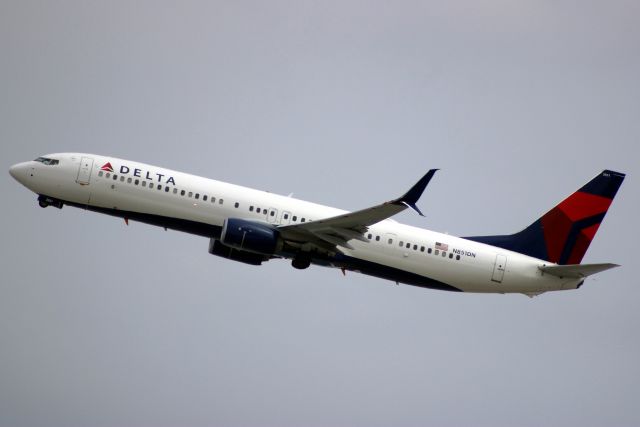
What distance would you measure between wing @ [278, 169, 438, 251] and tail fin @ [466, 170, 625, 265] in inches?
349

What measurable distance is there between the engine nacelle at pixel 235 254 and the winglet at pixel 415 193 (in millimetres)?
11957

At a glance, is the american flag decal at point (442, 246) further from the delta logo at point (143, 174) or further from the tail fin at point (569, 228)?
the delta logo at point (143, 174)

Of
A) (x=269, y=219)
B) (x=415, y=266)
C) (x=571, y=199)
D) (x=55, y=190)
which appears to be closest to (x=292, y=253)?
(x=269, y=219)

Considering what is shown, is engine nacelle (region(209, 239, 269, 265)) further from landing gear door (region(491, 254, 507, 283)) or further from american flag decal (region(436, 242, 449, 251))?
landing gear door (region(491, 254, 507, 283))

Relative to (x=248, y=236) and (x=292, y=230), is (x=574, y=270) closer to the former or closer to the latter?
(x=292, y=230)

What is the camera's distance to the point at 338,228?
179 feet

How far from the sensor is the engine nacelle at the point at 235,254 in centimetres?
5891

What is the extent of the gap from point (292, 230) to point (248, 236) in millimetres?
2554

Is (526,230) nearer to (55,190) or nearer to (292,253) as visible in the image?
(292,253)

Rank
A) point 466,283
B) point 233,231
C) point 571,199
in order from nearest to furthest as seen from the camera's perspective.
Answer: point 233,231, point 466,283, point 571,199

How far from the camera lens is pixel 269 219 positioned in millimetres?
56250

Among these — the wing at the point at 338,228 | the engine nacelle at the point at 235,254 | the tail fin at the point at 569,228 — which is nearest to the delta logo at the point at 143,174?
the engine nacelle at the point at 235,254

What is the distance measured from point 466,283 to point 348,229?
8324 millimetres

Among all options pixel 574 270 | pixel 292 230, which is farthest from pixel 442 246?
pixel 292 230
